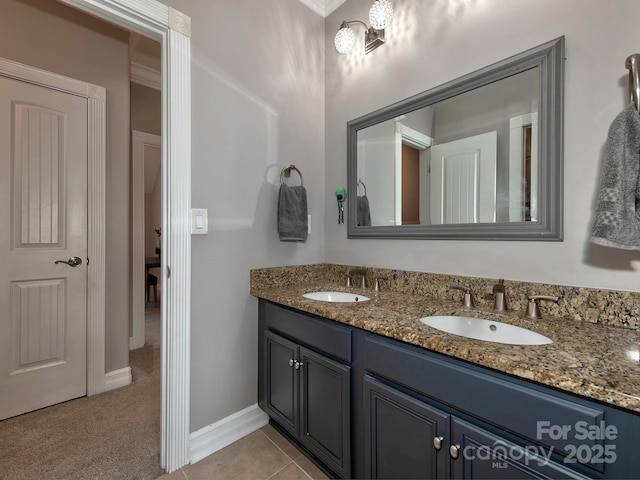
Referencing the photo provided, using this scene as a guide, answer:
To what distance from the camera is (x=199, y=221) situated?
4.88 ft

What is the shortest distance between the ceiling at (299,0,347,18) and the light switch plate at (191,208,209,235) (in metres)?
1.62

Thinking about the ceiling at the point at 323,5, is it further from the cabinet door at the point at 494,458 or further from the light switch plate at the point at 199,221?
the cabinet door at the point at 494,458

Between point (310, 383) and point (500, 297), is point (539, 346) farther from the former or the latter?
point (310, 383)

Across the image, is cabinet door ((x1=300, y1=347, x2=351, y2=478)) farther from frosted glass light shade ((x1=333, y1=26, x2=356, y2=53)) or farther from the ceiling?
the ceiling

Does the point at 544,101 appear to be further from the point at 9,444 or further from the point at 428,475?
the point at 9,444

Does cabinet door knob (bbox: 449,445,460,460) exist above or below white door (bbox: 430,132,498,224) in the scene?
below

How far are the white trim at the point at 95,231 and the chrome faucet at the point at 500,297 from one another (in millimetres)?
2438

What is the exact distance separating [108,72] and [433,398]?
112 inches

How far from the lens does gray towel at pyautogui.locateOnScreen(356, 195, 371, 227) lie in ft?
5.96

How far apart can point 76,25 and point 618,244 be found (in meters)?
3.18

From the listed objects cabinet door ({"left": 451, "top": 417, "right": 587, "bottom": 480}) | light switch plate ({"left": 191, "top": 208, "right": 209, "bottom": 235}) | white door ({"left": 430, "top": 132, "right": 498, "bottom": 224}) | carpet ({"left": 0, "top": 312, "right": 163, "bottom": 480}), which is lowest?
carpet ({"left": 0, "top": 312, "right": 163, "bottom": 480})

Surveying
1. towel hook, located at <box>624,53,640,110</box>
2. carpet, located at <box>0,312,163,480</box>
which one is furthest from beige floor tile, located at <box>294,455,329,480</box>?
towel hook, located at <box>624,53,640,110</box>

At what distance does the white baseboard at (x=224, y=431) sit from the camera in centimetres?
148

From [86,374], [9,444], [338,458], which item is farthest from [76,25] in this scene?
[338,458]
